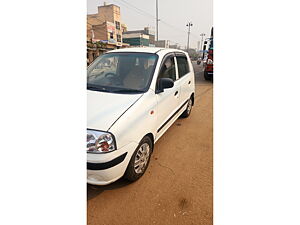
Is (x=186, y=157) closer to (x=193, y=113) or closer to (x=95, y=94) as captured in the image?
(x=95, y=94)

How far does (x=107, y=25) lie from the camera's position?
2752 cm

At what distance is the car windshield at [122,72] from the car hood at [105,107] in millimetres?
150

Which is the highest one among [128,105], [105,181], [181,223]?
[128,105]

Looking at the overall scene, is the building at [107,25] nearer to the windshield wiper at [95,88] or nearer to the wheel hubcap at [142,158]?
the windshield wiper at [95,88]

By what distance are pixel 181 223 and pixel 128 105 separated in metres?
1.30

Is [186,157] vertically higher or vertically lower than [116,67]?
lower

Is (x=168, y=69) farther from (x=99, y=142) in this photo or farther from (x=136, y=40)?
(x=136, y=40)

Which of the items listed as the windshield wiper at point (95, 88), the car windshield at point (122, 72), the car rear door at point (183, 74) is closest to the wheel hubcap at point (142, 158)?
the car windshield at point (122, 72)

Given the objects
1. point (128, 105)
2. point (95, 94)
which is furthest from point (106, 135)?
point (95, 94)

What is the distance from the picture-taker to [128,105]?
1.71 metres

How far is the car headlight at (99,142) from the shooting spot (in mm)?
1464

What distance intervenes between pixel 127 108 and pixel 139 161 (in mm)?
722

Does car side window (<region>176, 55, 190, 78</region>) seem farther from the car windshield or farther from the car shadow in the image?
the car shadow

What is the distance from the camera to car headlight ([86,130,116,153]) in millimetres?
1464
